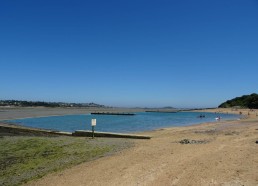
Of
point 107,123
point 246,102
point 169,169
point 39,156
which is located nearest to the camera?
point 169,169

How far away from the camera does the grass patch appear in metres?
12.2

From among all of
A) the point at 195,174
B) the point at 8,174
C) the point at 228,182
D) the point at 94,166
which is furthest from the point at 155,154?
the point at 8,174

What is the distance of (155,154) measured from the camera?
50.1 feet

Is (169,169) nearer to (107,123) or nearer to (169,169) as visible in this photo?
(169,169)

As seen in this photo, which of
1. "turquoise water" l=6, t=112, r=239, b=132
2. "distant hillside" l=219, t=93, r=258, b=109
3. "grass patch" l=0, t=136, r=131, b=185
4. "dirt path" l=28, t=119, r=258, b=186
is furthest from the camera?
"distant hillside" l=219, t=93, r=258, b=109

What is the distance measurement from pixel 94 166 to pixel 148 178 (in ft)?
10.8

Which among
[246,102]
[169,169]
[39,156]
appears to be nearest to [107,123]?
[39,156]

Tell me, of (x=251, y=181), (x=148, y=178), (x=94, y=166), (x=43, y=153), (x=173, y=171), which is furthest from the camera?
(x=43, y=153)

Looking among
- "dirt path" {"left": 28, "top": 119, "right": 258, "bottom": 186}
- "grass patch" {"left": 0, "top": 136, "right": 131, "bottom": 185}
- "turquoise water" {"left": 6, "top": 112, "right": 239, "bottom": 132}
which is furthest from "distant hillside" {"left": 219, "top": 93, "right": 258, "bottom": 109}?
"dirt path" {"left": 28, "top": 119, "right": 258, "bottom": 186}

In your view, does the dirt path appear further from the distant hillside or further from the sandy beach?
the distant hillside

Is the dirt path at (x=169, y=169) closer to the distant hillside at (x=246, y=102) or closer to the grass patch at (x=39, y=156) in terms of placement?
the grass patch at (x=39, y=156)

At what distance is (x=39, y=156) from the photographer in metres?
15.9

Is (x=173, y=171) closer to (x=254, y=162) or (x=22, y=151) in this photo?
(x=254, y=162)

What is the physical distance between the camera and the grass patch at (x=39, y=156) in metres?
12.2
